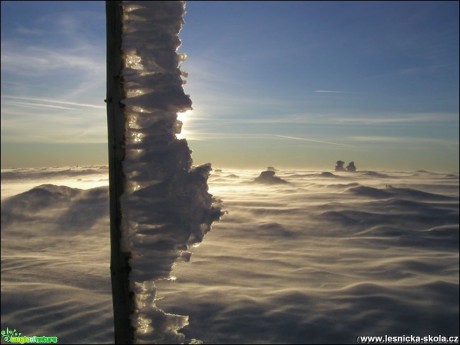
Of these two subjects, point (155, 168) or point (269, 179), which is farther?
point (269, 179)

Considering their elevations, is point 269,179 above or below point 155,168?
below

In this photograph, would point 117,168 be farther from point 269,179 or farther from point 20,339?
point 269,179

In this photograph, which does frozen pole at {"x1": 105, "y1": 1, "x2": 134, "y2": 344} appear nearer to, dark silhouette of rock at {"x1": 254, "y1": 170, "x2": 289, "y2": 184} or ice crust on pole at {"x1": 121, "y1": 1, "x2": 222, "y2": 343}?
ice crust on pole at {"x1": 121, "y1": 1, "x2": 222, "y2": 343}

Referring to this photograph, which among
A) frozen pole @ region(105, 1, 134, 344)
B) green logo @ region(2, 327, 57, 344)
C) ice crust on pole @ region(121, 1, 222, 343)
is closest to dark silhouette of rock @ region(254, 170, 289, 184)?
green logo @ region(2, 327, 57, 344)

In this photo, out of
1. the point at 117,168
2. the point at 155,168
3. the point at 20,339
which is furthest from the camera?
the point at 20,339

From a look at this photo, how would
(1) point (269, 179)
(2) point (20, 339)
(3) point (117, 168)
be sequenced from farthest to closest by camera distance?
1. (1) point (269, 179)
2. (2) point (20, 339)
3. (3) point (117, 168)

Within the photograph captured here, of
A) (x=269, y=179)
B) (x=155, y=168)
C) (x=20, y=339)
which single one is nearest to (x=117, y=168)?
(x=155, y=168)

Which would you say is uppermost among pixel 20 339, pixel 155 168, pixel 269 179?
pixel 155 168

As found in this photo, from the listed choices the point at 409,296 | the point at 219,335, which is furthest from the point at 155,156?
the point at 409,296
